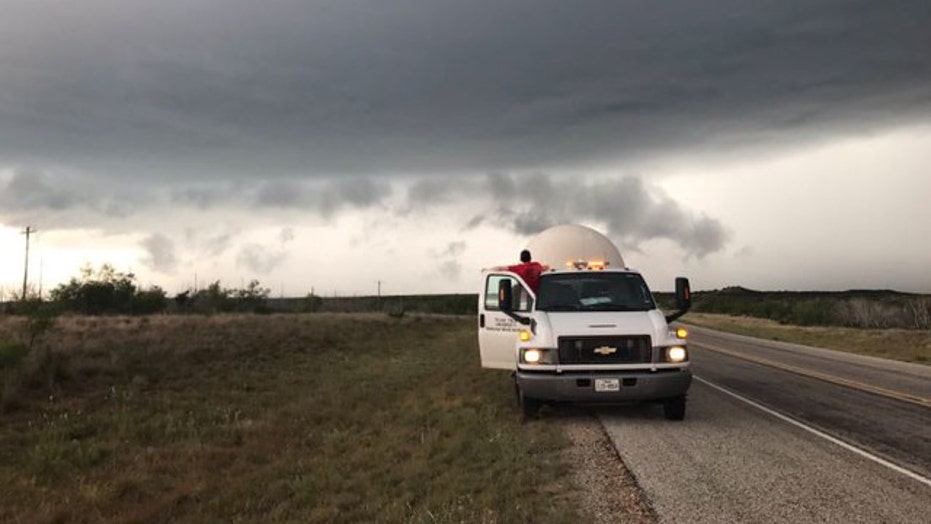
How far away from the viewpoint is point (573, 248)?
15289mm

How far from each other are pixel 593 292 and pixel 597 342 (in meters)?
1.51

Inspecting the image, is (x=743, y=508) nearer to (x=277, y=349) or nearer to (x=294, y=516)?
(x=294, y=516)

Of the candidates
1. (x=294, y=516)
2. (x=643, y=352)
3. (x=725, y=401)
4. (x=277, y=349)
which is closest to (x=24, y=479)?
(x=294, y=516)

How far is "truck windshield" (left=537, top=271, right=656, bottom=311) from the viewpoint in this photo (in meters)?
11.3

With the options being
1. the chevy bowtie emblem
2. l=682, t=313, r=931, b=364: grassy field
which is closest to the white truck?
the chevy bowtie emblem

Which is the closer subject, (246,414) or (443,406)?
(443,406)

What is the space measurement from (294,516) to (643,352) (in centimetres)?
558

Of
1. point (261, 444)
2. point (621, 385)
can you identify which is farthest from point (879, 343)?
point (261, 444)

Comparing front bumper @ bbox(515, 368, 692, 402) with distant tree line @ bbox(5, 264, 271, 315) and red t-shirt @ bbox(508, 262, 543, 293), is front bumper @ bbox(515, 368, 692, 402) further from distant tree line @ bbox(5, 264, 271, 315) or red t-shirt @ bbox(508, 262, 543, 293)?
distant tree line @ bbox(5, 264, 271, 315)

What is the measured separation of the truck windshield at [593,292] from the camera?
37.1ft

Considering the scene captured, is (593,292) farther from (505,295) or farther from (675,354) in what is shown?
(675,354)

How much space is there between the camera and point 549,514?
610 cm

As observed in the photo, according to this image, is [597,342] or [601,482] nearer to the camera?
[601,482]

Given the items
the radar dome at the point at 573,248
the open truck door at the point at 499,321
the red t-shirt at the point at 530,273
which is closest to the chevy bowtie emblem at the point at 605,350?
the open truck door at the point at 499,321
